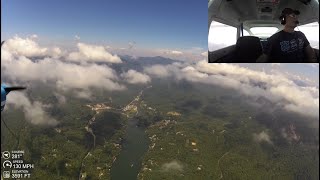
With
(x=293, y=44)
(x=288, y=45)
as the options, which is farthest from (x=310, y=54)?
(x=288, y=45)

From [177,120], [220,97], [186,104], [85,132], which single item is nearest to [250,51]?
[85,132]

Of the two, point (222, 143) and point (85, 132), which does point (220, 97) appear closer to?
point (222, 143)

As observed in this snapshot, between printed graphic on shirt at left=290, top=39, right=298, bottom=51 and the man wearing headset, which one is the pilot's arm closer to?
the man wearing headset

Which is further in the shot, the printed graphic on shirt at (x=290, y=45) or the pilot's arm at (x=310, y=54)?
the pilot's arm at (x=310, y=54)

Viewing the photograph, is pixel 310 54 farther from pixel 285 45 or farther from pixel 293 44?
pixel 285 45

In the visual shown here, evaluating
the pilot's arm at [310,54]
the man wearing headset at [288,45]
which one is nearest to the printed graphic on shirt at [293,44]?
the man wearing headset at [288,45]

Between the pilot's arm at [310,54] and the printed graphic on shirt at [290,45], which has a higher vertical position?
the printed graphic on shirt at [290,45]

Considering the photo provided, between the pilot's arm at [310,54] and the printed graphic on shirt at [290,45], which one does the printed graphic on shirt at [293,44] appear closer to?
the printed graphic on shirt at [290,45]

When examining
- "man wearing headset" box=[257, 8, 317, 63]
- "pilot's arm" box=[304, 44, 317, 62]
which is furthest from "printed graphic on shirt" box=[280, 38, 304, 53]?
"pilot's arm" box=[304, 44, 317, 62]
